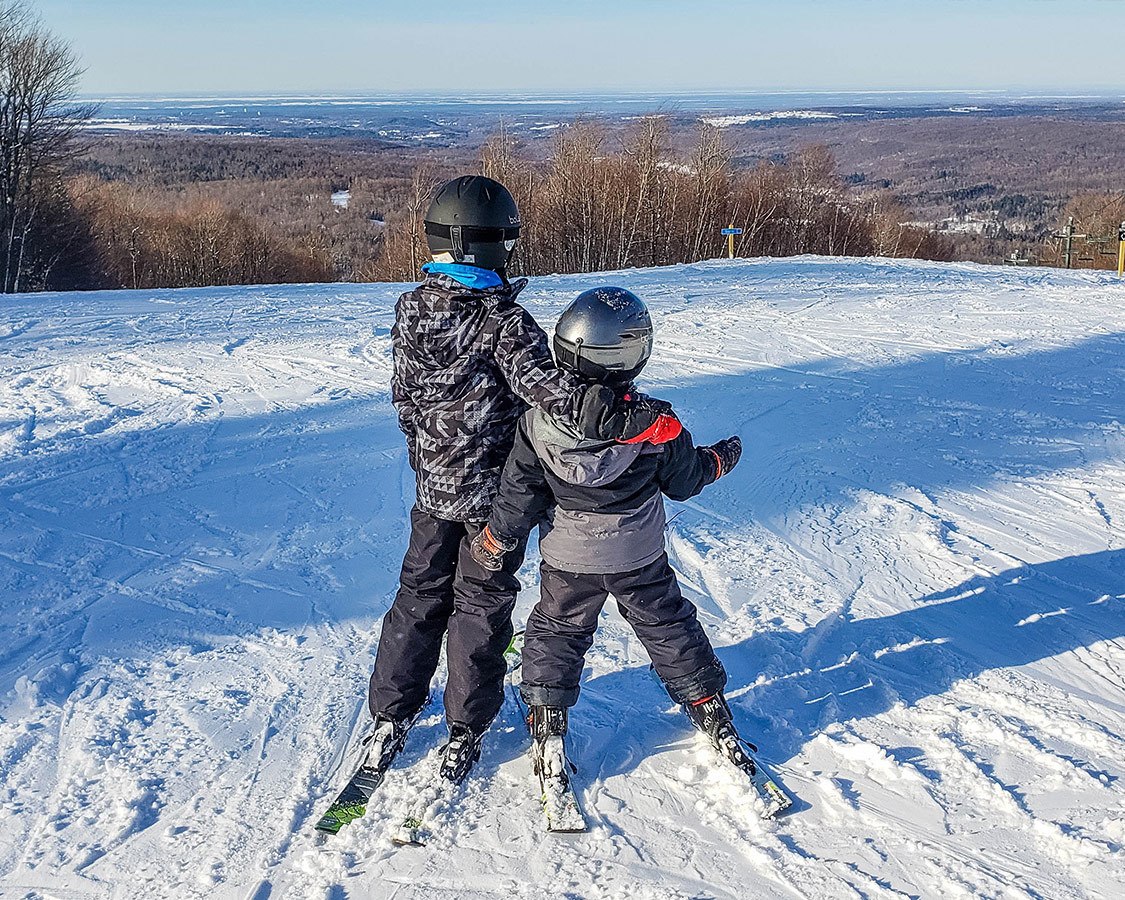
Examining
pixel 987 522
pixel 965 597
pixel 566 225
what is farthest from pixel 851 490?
pixel 566 225

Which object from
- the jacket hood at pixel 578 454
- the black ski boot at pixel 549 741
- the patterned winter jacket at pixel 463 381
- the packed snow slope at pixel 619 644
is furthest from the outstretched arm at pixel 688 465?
the packed snow slope at pixel 619 644

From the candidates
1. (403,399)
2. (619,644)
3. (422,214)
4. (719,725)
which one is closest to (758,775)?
(719,725)

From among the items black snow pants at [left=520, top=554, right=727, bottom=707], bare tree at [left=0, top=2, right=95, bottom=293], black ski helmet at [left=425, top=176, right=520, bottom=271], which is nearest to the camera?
black ski helmet at [left=425, top=176, right=520, bottom=271]

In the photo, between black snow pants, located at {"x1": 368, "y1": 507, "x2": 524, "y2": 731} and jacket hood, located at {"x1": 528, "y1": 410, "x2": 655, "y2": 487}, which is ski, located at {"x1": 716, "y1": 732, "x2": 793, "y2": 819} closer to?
black snow pants, located at {"x1": 368, "y1": 507, "x2": 524, "y2": 731}

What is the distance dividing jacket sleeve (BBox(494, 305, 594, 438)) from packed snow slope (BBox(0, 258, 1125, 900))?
1142 mm

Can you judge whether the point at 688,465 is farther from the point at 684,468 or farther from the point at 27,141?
the point at 27,141

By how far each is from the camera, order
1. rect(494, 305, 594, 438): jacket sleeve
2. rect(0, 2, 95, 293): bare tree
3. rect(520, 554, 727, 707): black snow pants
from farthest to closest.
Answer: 1. rect(0, 2, 95, 293): bare tree
2. rect(520, 554, 727, 707): black snow pants
3. rect(494, 305, 594, 438): jacket sleeve

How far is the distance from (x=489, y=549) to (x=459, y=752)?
645 mm

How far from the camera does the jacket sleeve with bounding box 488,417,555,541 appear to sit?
2.59 metres

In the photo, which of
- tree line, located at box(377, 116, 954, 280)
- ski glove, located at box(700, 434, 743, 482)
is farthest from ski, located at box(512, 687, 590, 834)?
tree line, located at box(377, 116, 954, 280)

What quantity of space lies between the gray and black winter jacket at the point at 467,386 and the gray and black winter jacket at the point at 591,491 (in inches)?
3.7

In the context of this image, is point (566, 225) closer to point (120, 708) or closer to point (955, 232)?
point (120, 708)

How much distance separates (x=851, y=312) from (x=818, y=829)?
27.3 ft

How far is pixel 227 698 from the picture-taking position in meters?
3.30
